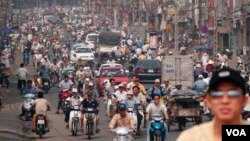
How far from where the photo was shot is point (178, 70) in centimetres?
4250

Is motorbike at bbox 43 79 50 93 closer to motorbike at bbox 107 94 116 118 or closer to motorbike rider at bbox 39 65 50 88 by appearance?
motorbike rider at bbox 39 65 50 88

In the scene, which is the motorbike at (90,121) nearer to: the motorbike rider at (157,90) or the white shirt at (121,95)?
the white shirt at (121,95)

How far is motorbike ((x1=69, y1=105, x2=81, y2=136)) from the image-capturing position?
92.3 feet

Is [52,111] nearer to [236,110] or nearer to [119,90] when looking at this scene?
[119,90]

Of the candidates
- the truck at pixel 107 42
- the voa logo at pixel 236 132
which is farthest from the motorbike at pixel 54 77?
the voa logo at pixel 236 132

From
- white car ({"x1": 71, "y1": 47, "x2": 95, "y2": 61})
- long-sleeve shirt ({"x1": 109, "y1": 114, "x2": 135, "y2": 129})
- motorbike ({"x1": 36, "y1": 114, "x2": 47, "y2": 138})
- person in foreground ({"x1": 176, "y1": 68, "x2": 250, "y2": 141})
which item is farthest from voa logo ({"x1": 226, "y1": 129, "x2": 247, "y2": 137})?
white car ({"x1": 71, "y1": 47, "x2": 95, "y2": 61})

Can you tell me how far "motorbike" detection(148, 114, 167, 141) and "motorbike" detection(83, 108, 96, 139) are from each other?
4.58 meters

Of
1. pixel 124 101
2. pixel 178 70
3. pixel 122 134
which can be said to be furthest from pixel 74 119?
pixel 178 70

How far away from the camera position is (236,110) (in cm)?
529

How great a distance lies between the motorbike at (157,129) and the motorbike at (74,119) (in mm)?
5622

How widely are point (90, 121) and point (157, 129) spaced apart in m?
5.20

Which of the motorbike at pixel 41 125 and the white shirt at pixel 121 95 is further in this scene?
the white shirt at pixel 121 95

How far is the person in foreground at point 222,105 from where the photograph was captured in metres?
5.23

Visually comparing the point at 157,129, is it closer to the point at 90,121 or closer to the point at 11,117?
the point at 90,121
